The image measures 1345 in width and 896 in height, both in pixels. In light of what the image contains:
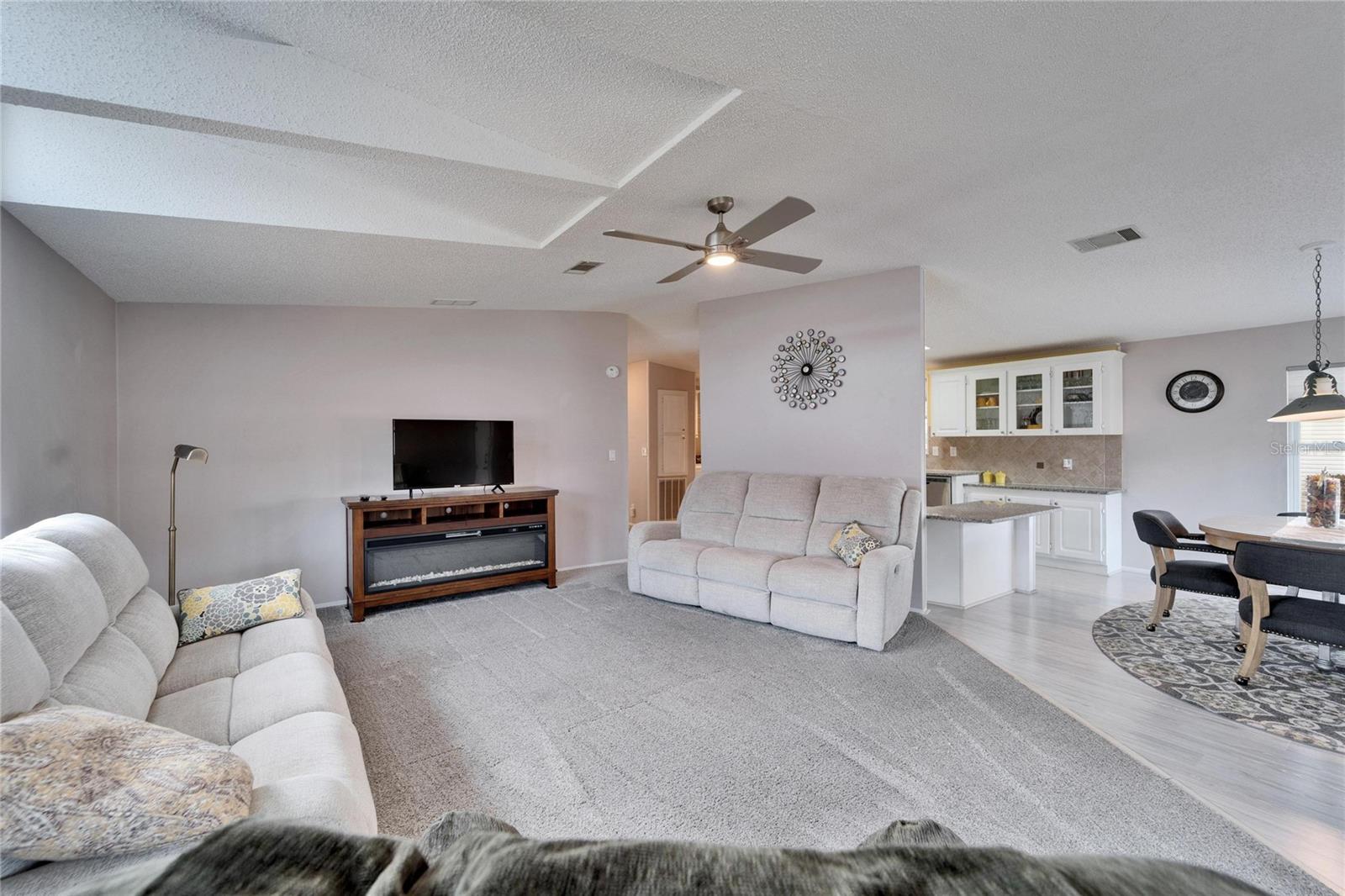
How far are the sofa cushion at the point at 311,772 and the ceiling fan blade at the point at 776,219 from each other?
89.6 inches

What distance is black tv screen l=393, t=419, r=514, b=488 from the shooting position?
4500 millimetres

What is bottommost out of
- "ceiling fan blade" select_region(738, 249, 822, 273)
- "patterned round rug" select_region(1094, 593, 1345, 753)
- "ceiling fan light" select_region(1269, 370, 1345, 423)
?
"patterned round rug" select_region(1094, 593, 1345, 753)

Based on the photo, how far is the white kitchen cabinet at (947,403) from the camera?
6.78 metres

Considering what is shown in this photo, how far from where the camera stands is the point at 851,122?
2.14 meters

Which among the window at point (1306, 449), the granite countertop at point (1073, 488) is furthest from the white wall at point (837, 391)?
the window at point (1306, 449)

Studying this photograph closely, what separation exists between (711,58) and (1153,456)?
6171 millimetres

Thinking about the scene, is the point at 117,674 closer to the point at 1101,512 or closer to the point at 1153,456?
the point at 1101,512

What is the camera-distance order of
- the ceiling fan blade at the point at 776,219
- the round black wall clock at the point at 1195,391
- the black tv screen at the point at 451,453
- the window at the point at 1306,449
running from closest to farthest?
the ceiling fan blade at the point at 776,219 → the black tv screen at the point at 451,453 → the window at the point at 1306,449 → the round black wall clock at the point at 1195,391

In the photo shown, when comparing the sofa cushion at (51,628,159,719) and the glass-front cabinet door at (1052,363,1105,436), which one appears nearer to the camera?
the sofa cushion at (51,628,159,719)

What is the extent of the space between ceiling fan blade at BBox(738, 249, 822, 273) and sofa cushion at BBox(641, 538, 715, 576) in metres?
2.16

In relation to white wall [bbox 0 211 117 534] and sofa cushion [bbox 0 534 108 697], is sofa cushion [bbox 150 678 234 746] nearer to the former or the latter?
sofa cushion [bbox 0 534 108 697]

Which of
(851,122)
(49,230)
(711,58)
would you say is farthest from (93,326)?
(851,122)

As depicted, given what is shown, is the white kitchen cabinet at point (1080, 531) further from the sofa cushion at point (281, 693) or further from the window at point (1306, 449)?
the sofa cushion at point (281, 693)

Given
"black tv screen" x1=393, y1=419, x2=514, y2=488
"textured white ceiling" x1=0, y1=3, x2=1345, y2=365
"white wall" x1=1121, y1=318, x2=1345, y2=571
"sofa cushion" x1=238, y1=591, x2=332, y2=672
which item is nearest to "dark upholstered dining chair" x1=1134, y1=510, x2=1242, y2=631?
"textured white ceiling" x1=0, y1=3, x2=1345, y2=365
